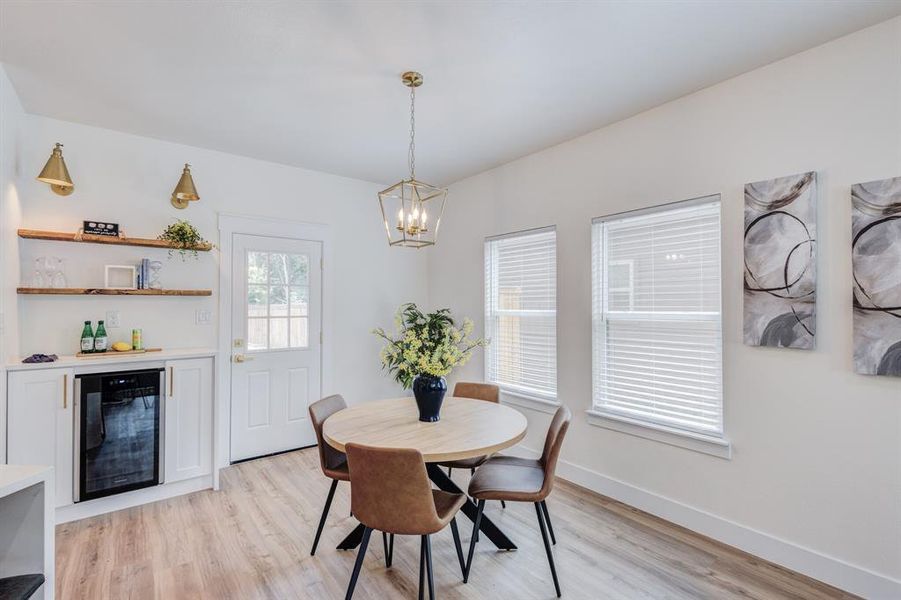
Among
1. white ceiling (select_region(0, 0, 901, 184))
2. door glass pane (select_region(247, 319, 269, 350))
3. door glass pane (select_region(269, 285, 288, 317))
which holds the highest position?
white ceiling (select_region(0, 0, 901, 184))

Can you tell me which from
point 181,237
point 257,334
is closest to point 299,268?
point 257,334

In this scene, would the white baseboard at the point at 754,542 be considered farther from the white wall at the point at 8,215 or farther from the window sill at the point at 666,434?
the white wall at the point at 8,215

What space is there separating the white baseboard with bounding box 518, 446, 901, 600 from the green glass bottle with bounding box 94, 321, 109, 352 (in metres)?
3.77

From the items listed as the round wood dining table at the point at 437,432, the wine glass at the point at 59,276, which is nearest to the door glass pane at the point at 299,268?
the wine glass at the point at 59,276

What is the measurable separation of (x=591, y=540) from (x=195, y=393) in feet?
9.70

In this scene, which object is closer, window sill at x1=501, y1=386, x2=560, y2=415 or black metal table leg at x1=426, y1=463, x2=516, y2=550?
black metal table leg at x1=426, y1=463, x2=516, y2=550

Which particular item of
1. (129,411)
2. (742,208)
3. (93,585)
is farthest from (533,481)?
(129,411)

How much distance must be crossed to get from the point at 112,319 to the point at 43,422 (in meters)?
0.89

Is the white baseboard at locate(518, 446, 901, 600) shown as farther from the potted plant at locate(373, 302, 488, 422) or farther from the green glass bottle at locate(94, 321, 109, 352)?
the green glass bottle at locate(94, 321, 109, 352)

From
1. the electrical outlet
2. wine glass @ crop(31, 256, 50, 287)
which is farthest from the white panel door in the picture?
wine glass @ crop(31, 256, 50, 287)

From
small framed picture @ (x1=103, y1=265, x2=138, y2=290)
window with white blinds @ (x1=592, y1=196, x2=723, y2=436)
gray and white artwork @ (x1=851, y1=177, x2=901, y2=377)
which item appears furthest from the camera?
small framed picture @ (x1=103, y1=265, x2=138, y2=290)

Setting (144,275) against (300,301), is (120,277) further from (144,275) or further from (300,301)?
(300,301)

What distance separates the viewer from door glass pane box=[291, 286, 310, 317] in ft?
13.9

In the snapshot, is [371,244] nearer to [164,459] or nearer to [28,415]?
[164,459]
